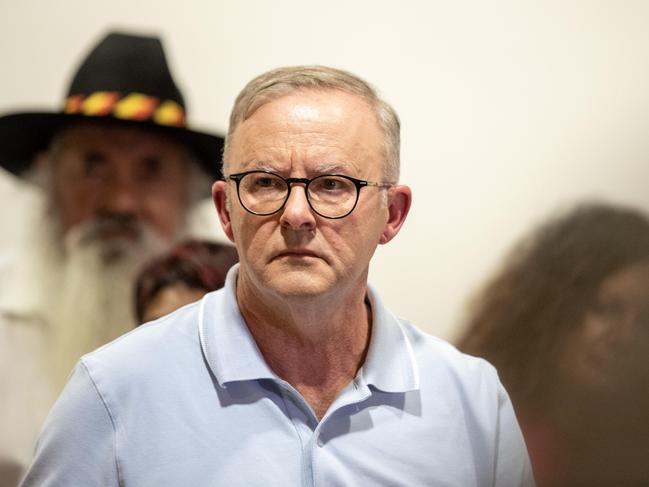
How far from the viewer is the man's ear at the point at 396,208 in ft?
4.43

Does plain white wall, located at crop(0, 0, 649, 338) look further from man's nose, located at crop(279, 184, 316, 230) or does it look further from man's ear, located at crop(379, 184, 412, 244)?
man's nose, located at crop(279, 184, 316, 230)

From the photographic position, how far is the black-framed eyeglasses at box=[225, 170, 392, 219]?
4.05ft

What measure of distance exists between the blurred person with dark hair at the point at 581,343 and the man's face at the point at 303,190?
673 millimetres

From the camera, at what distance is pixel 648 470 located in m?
1.73

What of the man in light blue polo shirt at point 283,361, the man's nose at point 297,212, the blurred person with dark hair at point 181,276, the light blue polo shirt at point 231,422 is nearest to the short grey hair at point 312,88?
the man in light blue polo shirt at point 283,361

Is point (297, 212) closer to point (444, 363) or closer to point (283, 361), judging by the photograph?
point (283, 361)

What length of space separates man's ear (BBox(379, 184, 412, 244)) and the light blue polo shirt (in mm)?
153

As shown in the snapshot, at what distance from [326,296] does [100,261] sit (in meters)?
1.15

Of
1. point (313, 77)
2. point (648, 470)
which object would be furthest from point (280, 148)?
point (648, 470)

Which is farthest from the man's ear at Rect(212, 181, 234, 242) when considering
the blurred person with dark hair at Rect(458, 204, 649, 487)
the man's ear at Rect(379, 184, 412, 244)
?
the blurred person with dark hair at Rect(458, 204, 649, 487)

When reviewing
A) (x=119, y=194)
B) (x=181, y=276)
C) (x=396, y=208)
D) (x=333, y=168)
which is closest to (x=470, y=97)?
(x=396, y=208)

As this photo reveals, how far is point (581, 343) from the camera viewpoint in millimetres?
1788

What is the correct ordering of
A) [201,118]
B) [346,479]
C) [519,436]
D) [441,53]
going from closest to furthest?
1. [346,479]
2. [519,436]
3. [441,53]
4. [201,118]

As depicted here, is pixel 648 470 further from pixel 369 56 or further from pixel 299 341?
pixel 369 56
